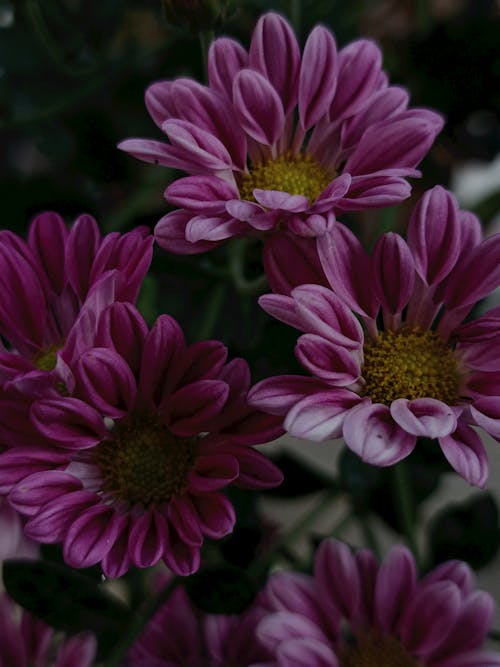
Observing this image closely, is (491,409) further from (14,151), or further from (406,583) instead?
(14,151)

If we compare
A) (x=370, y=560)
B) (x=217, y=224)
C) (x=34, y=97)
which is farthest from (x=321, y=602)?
(x=34, y=97)

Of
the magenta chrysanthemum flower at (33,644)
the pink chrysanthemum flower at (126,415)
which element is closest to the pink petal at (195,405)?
the pink chrysanthemum flower at (126,415)

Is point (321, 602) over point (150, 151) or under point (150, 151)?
under

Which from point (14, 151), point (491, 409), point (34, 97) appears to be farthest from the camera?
point (14, 151)

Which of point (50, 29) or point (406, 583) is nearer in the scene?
point (406, 583)

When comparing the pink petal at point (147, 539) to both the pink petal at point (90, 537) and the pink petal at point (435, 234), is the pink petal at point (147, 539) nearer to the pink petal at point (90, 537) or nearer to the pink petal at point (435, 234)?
the pink petal at point (90, 537)

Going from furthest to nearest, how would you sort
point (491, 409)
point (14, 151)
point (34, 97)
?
point (14, 151) → point (34, 97) → point (491, 409)

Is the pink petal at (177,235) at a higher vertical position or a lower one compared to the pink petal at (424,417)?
higher
